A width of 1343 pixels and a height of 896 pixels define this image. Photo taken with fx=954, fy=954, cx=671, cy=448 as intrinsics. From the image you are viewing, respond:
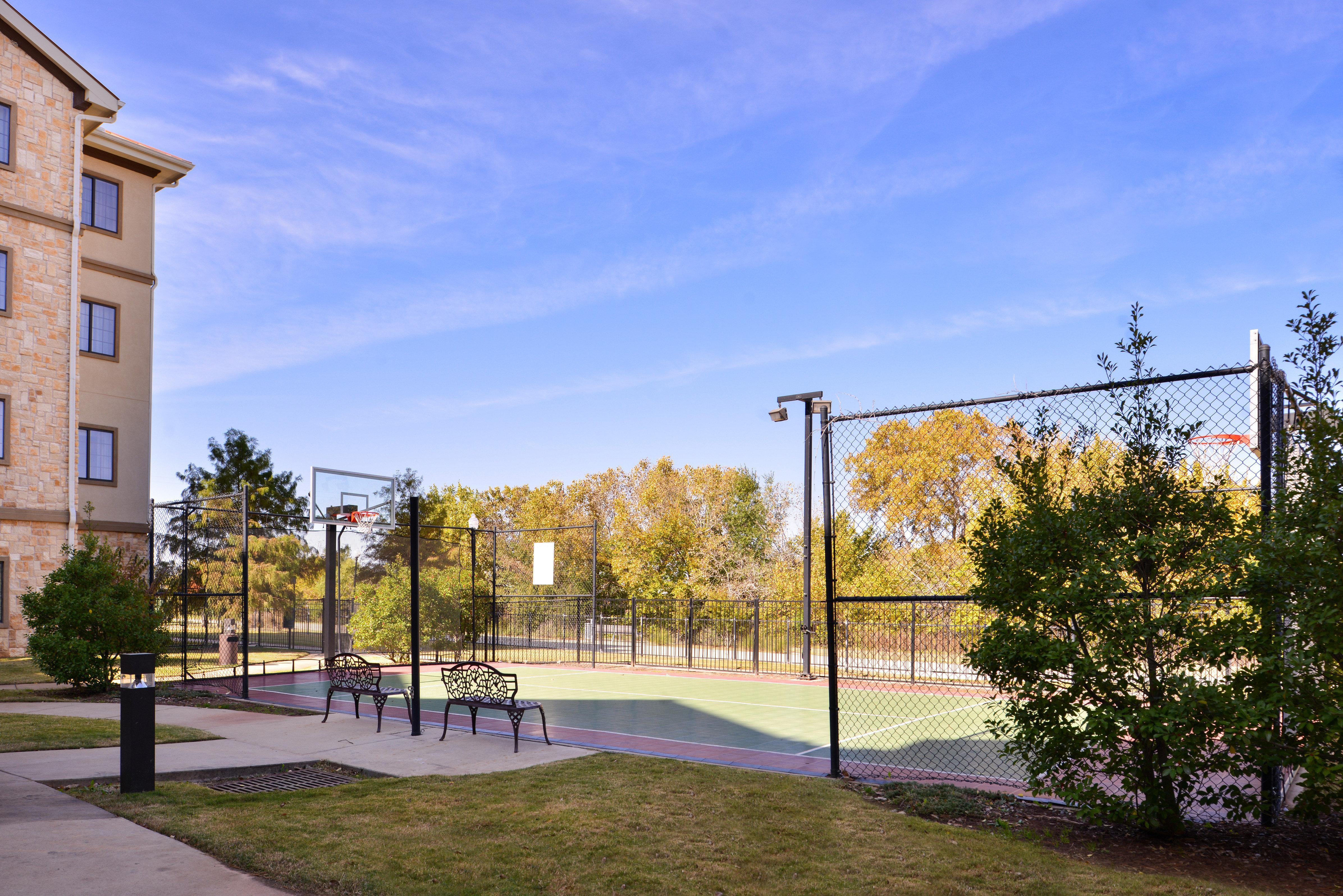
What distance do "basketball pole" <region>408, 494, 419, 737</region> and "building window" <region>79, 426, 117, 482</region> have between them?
2062cm

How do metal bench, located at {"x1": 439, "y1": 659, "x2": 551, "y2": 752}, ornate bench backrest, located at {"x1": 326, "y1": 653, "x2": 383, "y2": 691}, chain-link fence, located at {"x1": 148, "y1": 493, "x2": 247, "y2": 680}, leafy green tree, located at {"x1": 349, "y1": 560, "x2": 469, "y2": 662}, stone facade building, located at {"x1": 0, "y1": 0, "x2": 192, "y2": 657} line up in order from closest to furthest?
metal bench, located at {"x1": 439, "y1": 659, "x2": 551, "y2": 752}
ornate bench backrest, located at {"x1": 326, "y1": 653, "x2": 383, "y2": 691}
chain-link fence, located at {"x1": 148, "y1": 493, "x2": 247, "y2": 680}
leafy green tree, located at {"x1": 349, "y1": 560, "x2": 469, "y2": 662}
stone facade building, located at {"x1": 0, "y1": 0, "x2": 192, "y2": 657}

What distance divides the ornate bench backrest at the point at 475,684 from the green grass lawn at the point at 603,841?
2628 mm

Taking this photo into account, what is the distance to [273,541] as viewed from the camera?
39969 millimetres

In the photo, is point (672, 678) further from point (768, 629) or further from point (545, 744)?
point (545, 744)

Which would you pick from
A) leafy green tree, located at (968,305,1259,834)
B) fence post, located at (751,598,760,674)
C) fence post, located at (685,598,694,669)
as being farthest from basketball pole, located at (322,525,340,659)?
leafy green tree, located at (968,305,1259,834)

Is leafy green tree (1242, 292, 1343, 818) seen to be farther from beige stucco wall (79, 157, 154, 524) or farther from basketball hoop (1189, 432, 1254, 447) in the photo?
beige stucco wall (79, 157, 154, 524)

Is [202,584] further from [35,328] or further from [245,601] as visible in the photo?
[245,601]

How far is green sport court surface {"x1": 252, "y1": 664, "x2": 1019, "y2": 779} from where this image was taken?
10.7 meters

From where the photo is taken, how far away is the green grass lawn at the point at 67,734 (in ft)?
34.2

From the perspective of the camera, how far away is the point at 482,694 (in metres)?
11.8

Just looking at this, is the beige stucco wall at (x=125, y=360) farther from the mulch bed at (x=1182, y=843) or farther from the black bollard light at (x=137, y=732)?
the mulch bed at (x=1182, y=843)

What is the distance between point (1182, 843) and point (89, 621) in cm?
1668

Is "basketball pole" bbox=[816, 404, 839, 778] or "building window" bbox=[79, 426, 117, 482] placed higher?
"building window" bbox=[79, 426, 117, 482]

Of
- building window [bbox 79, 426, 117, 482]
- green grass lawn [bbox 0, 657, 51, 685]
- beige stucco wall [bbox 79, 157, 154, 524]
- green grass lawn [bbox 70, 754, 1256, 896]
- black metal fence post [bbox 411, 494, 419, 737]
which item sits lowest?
green grass lawn [bbox 0, 657, 51, 685]
